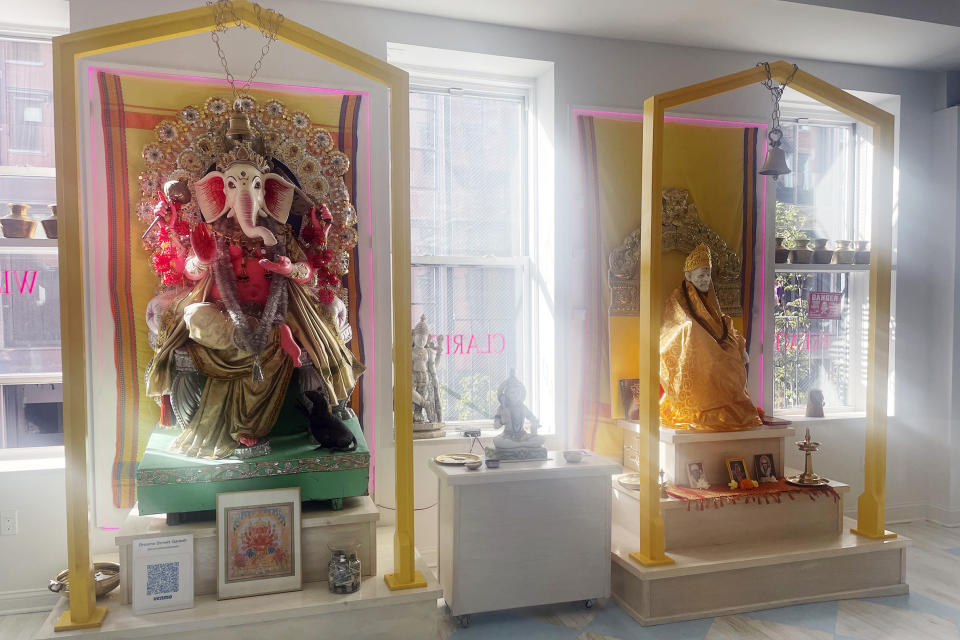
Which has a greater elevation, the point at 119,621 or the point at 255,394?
the point at 255,394

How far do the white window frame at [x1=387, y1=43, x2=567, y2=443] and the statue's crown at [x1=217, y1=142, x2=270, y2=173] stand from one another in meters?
1.19

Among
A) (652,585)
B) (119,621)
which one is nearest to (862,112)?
(652,585)

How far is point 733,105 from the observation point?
424 centimetres

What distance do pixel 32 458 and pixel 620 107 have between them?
145 inches

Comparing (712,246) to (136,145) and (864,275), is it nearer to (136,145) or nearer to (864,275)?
(864,275)

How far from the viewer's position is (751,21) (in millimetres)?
3781

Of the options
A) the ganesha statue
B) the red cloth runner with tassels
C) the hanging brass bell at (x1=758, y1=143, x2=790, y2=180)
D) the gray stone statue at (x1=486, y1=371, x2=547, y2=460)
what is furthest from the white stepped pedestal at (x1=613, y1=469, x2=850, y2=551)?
the hanging brass bell at (x1=758, y1=143, x2=790, y2=180)

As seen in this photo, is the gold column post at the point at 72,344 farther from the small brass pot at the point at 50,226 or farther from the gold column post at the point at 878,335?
the gold column post at the point at 878,335

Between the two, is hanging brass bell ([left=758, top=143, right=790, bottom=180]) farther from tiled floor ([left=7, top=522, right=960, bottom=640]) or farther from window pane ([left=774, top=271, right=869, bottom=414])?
tiled floor ([left=7, top=522, right=960, bottom=640])

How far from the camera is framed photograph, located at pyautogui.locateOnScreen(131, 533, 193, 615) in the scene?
8.43 ft

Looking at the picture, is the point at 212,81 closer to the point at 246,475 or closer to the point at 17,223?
the point at 17,223

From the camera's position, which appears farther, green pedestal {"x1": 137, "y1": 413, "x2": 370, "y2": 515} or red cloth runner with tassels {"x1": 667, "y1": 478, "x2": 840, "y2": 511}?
red cloth runner with tassels {"x1": 667, "y1": 478, "x2": 840, "y2": 511}

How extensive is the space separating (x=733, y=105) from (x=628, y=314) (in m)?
1.50

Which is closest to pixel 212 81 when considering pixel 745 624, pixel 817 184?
pixel 745 624
